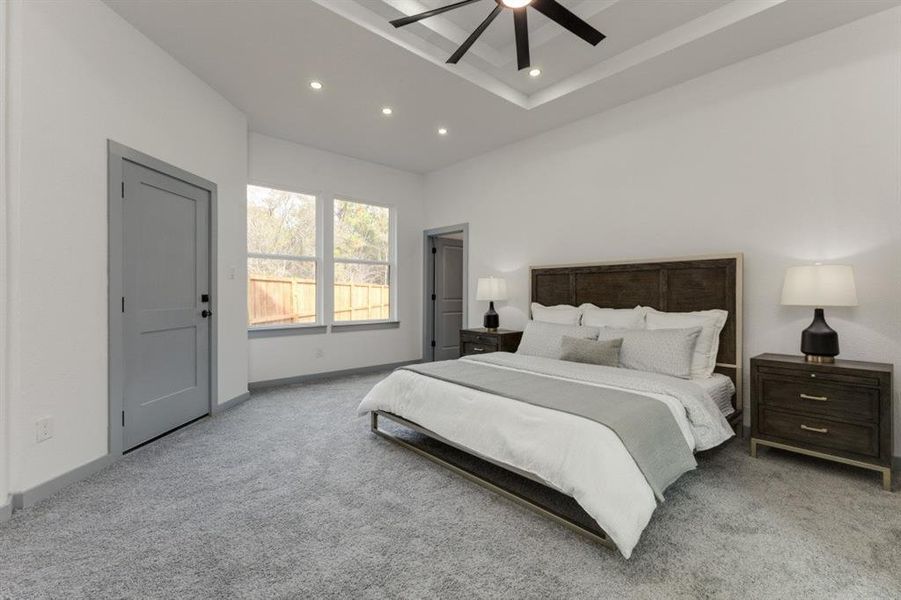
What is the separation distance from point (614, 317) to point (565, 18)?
2.34 meters

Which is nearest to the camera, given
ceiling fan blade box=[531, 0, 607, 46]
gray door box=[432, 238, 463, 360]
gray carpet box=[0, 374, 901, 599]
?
gray carpet box=[0, 374, 901, 599]

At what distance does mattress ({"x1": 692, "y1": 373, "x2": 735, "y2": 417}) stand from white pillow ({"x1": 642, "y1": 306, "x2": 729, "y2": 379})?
72 mm

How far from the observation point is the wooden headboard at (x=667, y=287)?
127 inches

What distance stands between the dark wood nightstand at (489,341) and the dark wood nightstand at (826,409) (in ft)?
7.40

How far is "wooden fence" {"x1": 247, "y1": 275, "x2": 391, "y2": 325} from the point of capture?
15.8ft

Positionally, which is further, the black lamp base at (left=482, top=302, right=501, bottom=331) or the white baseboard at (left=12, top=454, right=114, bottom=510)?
the black lamp base at (left=482, top=302, right=501, bottom=331)

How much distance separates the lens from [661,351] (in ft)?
9.87

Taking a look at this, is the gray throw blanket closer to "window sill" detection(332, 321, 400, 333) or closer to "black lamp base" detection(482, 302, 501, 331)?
"black lamp base" detection(482, 302, 501, 331)

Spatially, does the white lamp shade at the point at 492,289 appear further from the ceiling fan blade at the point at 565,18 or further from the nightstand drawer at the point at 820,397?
the ceiling fan blade at the point at 565,18

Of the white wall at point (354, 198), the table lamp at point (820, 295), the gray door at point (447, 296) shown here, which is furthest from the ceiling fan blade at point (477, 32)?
the gray door at point (447, 296)

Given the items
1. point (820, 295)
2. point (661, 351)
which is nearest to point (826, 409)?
point (820, 295)

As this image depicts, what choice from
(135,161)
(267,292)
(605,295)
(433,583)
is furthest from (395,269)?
(433,583)

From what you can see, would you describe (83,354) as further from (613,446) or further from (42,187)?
Answer: (613,446)

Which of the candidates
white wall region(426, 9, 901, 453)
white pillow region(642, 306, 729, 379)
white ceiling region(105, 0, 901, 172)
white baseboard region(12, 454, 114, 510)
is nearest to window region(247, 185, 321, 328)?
white ceiling region(105, 0, 901, 172)
